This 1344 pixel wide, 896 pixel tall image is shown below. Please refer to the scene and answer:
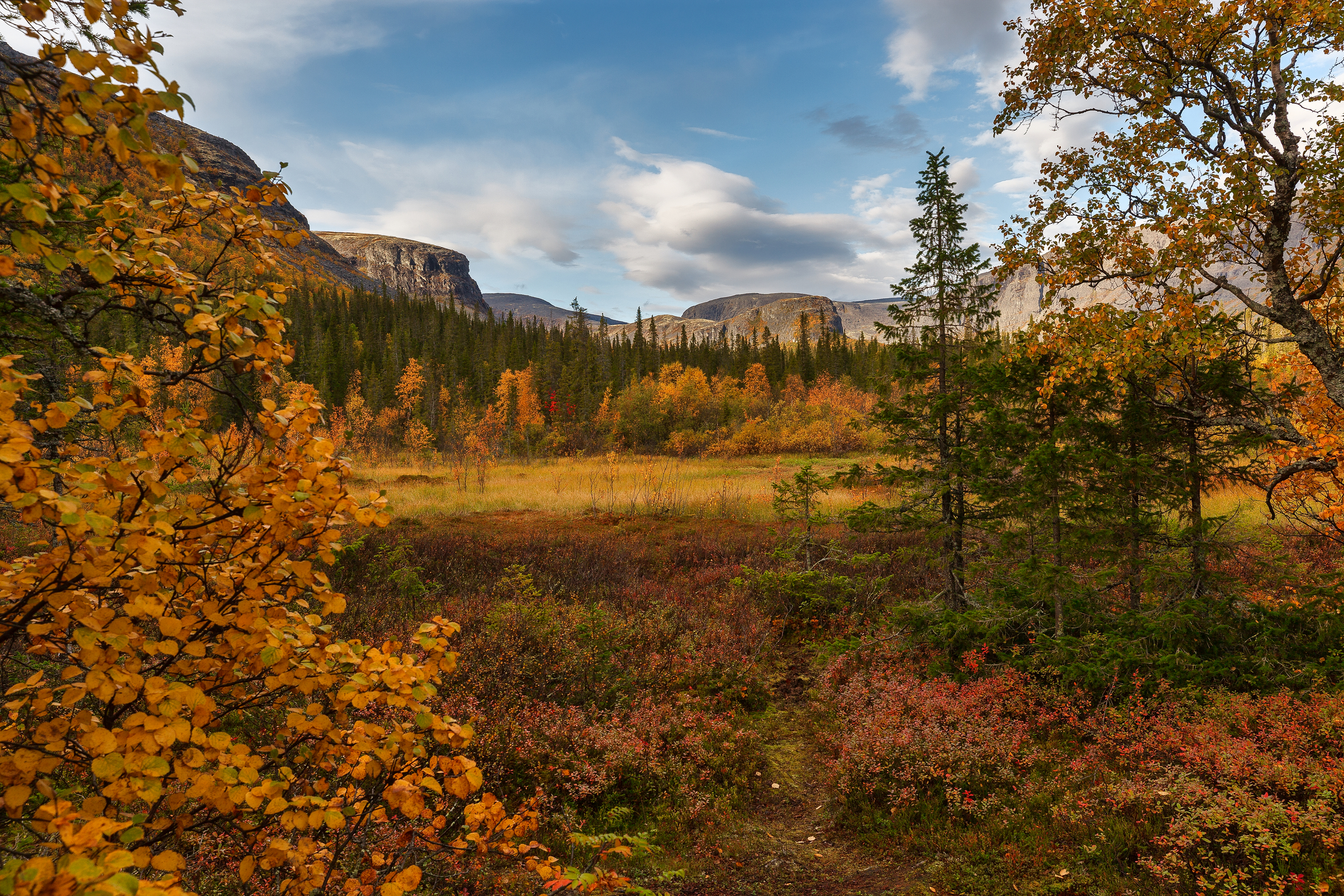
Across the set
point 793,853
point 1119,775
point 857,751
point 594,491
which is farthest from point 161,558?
point 594,491

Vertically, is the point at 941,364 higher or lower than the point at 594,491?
higher

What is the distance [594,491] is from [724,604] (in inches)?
475

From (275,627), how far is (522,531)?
13663mm

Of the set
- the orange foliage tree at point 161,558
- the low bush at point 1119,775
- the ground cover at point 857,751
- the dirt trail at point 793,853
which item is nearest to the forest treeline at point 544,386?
the ground cover at point 857,751

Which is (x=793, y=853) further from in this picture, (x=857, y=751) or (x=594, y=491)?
(x=594, y=491)

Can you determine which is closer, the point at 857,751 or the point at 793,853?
the point at 793,853

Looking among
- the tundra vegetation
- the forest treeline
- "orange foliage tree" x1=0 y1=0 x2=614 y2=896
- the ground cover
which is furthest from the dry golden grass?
"orange foliage tree" x1=0 y1=0 x2=614 y2=896

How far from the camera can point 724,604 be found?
11.5 m

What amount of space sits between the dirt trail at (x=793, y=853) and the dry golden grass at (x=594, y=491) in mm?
11567

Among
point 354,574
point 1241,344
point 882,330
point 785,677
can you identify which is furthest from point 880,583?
point 354,574

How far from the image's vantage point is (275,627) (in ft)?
7.20

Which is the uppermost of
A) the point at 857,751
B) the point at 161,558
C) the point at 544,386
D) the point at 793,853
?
the point at 544,386

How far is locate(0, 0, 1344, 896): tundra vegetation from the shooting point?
6.53ft

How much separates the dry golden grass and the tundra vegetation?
16.5ft
